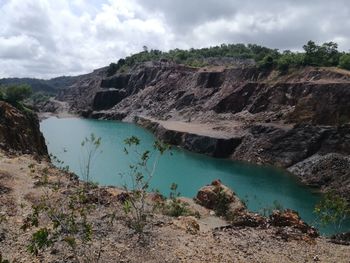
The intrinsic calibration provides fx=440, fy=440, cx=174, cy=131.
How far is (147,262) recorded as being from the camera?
50.0ft

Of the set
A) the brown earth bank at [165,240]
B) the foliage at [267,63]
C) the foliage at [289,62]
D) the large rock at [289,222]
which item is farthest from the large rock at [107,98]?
the large rock at [289,222]

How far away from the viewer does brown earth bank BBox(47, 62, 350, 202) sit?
5872 centimetres

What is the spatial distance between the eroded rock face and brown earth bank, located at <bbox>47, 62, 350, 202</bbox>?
32267mm

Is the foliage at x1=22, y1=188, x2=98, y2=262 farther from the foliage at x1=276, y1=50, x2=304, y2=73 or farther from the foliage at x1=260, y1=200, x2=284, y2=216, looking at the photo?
the foliage at x1=276, y1=50, x2=304, y2=73

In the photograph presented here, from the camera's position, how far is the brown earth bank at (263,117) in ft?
193

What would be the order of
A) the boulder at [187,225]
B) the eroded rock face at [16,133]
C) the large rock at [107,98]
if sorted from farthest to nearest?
the large rock at [107,98] < the eroded rock face at [16,133] < the boulder at [187,225]

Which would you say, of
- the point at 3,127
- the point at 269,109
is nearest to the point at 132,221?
the point at 3,127

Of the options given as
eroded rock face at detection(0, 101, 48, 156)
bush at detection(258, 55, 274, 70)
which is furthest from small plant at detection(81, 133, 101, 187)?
bush at detection(258, 55, 274, 70)

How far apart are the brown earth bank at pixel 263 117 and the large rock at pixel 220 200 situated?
23.0 m

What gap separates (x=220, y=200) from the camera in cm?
2841

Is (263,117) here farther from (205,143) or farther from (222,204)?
(222,204)

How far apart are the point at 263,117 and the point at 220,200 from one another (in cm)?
5085

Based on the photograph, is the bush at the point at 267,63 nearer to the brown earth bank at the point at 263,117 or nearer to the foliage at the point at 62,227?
the brown earth bank at the point at 263,117

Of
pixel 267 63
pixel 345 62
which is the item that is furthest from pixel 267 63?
pixel 345 62
